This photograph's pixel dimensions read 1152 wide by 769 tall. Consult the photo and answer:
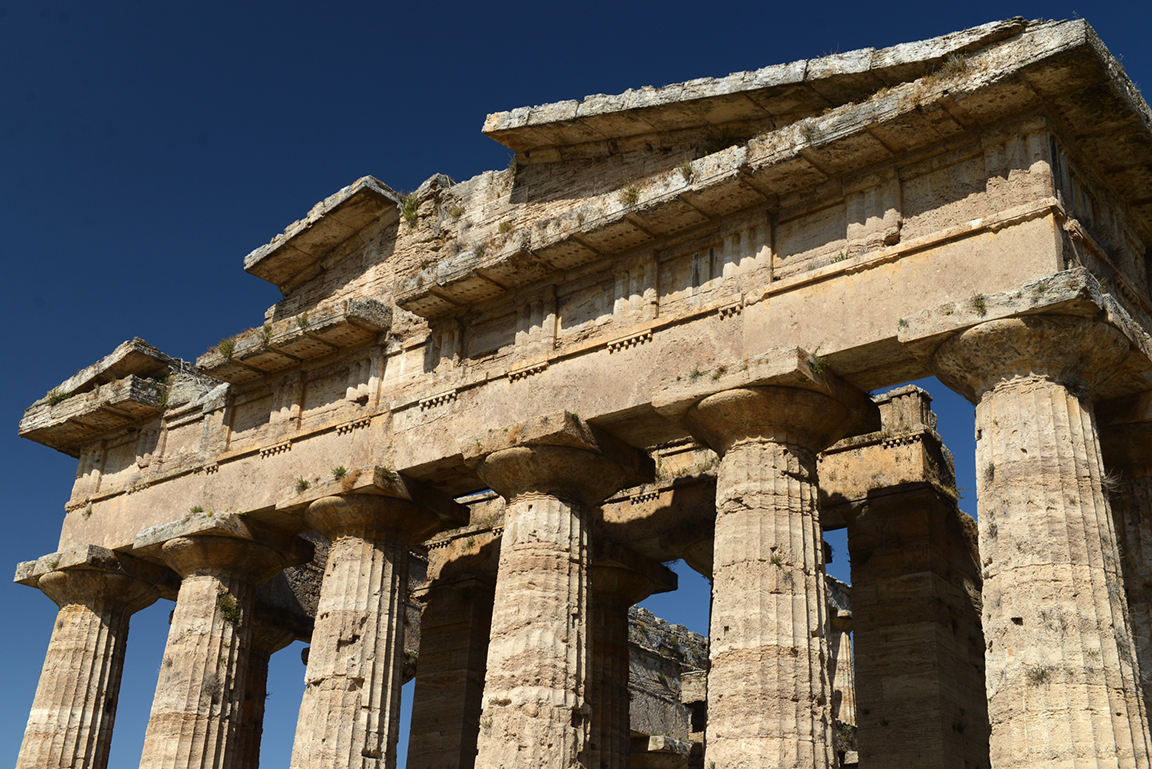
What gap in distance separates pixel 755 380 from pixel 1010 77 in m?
3.97

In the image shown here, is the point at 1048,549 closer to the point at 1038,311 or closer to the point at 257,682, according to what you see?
the point at 1038,311

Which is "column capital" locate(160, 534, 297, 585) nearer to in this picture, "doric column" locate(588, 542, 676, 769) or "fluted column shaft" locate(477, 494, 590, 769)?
"doric column" locate(588, 542, 676, 769)

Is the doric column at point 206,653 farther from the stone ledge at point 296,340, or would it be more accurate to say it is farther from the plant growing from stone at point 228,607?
the stone ledge at point 296,340

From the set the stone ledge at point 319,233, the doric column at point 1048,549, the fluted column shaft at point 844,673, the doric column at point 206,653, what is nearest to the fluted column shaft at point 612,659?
the fluted column shaft at point 844,673

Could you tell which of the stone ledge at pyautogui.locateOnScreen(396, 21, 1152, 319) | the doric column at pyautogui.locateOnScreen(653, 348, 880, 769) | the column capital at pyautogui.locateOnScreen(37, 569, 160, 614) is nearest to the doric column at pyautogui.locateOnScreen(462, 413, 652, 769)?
the doric column at pyautogui.locateOnScreen(653, 348, 880, 769)

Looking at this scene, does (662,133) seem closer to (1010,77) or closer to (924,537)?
(1010,77)

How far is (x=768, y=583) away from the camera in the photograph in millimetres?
12953

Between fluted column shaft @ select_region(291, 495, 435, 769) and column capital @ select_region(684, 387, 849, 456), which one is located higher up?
column capital @ select_region(684, 387, 849, 456)

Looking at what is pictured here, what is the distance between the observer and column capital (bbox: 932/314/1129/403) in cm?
1204

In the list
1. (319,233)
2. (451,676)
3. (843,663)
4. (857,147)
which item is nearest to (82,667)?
(451,676)

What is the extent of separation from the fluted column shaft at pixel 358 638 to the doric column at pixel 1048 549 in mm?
7808

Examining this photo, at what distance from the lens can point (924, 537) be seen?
17500 mm

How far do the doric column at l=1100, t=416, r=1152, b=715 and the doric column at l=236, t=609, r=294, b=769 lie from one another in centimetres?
1503

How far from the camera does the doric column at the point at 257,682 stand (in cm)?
2256
